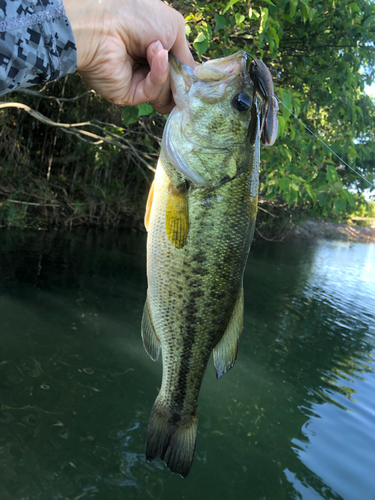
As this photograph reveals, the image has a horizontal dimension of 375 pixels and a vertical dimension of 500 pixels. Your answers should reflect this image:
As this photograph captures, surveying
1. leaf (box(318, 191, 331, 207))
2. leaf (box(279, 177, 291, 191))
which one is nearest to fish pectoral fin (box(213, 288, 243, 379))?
leaf (box(279, 177, 291, 191))

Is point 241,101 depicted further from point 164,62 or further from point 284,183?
point 284,183

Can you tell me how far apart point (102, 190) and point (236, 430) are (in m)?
11.2

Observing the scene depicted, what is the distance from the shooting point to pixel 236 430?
3.87 m

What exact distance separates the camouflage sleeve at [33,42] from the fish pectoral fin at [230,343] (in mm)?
1203

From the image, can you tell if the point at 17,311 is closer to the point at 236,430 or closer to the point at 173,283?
the point at 236,430

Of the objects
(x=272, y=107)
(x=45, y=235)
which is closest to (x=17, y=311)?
(x=272, y=107)

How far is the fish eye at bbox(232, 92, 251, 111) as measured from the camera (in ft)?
5.32

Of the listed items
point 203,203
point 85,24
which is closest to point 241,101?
point 203,203

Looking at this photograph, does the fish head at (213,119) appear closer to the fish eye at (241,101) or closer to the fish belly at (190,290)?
the fish eye at (241,101)

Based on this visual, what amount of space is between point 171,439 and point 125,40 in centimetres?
180

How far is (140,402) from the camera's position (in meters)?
4.00

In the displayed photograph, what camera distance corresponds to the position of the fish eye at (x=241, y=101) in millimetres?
1622

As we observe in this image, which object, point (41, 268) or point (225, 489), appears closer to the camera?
point (225, 489)

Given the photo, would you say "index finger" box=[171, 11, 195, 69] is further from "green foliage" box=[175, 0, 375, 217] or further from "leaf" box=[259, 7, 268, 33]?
"leaf" box=[259, 7, 268, 33]
